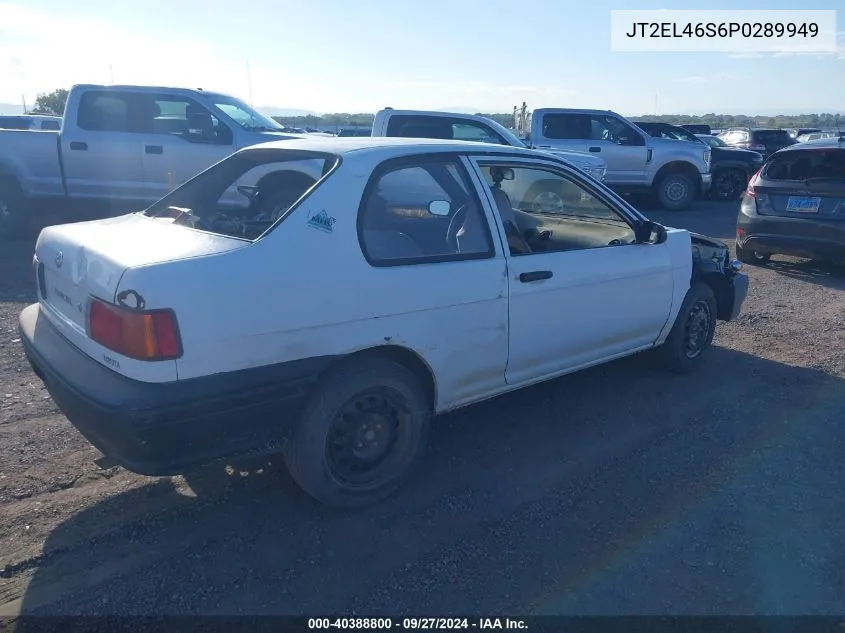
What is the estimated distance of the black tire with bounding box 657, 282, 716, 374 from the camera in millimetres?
5203

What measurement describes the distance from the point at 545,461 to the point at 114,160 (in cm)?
783

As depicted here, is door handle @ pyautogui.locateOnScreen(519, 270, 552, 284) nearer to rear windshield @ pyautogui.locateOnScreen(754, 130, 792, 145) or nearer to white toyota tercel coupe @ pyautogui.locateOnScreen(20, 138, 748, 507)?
white toyota tercel coupe @ pyautogui.locateOnScreen(20, 138, 748, 507)

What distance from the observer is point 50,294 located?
3.54m

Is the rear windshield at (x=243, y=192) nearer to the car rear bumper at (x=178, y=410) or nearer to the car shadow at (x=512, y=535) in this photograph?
the car rear bumper at (x=178, y=410)

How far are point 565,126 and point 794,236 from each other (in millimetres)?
6288

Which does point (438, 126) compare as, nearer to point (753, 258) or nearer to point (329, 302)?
point (753, 258)

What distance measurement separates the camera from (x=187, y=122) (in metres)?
9.52

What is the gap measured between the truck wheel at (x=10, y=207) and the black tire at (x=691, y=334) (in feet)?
28.2

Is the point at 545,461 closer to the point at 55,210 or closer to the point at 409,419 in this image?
the point at 409,419

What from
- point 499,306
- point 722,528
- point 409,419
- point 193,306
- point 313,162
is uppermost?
point 313,162

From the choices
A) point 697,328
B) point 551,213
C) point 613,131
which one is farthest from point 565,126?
point 697,328

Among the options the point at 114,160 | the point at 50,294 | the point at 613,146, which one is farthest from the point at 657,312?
the point at 613,146

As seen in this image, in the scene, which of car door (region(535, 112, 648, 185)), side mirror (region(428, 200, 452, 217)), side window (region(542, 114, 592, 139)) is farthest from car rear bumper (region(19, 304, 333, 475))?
side window (region(542, 114, 592, 139))

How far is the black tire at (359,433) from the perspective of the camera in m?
3.22
